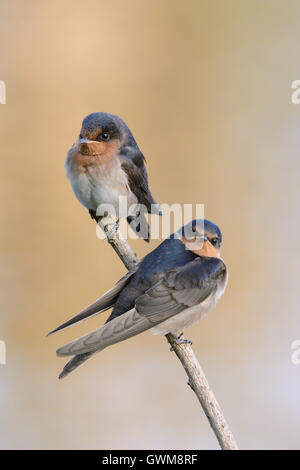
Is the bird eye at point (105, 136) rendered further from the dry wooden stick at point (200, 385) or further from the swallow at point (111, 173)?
the dry wooden stick at point (200, 385)

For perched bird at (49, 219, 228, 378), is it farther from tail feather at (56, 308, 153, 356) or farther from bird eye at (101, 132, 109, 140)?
bird eye at (101, 132, 109, 140)

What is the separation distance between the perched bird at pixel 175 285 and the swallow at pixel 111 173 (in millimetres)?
586

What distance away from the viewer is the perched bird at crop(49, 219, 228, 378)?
1786 mm

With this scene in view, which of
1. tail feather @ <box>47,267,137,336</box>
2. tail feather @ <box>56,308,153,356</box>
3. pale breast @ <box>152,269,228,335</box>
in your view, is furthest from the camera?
pale breast @ <box>152,269,228,335</box>

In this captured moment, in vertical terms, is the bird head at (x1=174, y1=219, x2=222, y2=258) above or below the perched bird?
above

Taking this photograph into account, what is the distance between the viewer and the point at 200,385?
1590 millimetres

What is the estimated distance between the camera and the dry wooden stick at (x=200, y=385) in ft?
4.78

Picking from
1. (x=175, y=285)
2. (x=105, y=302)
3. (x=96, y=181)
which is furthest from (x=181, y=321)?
(x=96, y=181)

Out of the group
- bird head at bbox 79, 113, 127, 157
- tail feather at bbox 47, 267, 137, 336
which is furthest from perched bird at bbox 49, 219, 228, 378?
bird head at bbox 79, 113, 127, 157

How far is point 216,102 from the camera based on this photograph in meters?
4.19

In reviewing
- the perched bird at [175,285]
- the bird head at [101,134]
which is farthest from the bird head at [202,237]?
the bird head at [101,134]

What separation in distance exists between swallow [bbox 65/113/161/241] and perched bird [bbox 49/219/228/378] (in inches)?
23.1

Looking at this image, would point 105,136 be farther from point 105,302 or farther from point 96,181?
point 105,302

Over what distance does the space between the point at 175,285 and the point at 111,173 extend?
769mm
